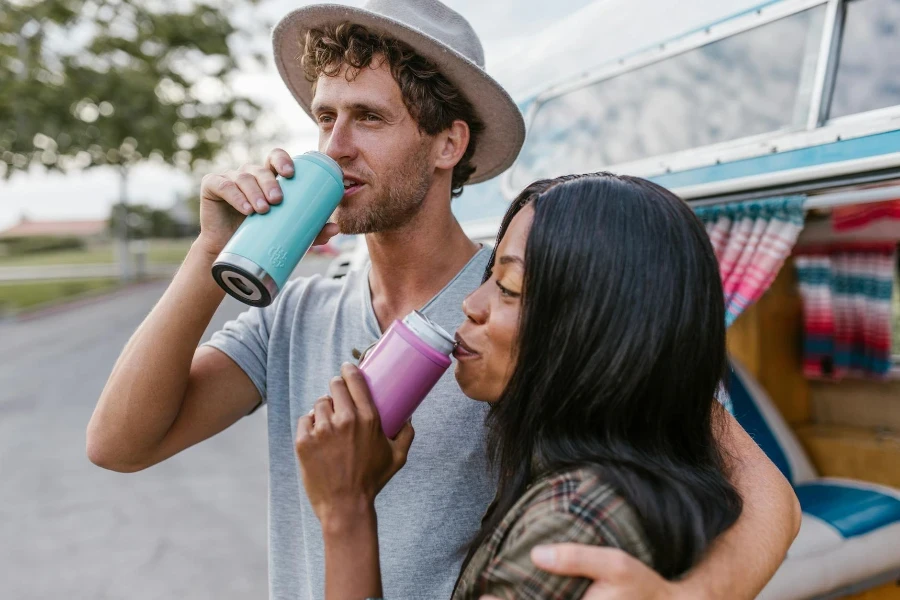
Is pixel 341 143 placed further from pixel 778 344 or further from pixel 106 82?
pixel 106 82

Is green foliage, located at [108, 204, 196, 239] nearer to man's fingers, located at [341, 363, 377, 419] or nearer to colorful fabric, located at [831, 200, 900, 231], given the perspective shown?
colorful fabric, located at [831, 200, 900, 231]

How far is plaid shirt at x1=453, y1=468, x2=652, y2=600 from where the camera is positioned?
993 mm

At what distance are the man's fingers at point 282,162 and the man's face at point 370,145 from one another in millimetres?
187

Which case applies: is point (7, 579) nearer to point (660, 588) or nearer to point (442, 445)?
point (442, 445)

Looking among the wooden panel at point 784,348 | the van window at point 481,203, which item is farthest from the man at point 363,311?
the wooden panel at point 784,348

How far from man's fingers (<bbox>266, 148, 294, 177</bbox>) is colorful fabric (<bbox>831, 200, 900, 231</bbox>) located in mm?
2929

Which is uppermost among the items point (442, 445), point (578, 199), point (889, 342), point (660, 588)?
point (578, 199)

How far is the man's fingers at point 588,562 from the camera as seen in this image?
3.12 feet

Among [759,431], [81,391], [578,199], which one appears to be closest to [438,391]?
[578,199]

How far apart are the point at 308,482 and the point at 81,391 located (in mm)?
8624

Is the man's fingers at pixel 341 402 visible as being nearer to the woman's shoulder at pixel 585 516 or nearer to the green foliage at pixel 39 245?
the woman's shoulder at pixel 585 516

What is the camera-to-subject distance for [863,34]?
2.40 m

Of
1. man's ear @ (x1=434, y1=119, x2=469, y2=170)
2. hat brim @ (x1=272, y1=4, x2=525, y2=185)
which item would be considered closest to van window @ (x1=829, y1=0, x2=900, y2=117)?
hat brim @ (x1=272, y1=4, x2=525, y2=185)

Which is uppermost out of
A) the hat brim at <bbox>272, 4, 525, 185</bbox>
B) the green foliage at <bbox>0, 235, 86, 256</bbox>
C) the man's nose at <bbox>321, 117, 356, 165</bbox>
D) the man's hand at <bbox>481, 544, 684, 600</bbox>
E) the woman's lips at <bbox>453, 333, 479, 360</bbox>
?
the hat brim at <bbox>272, 4, 525, 185</bbox>
